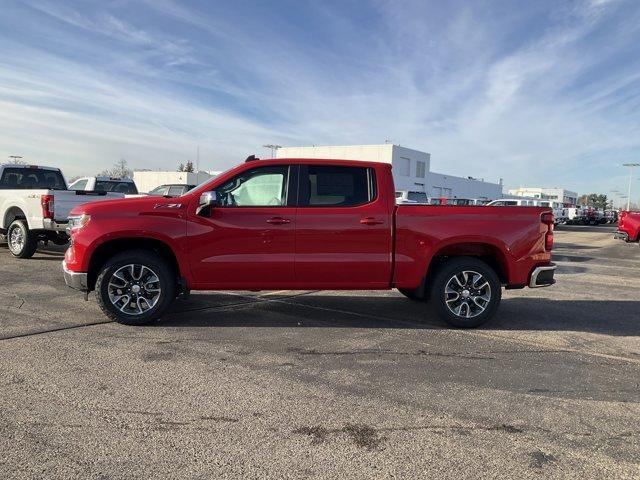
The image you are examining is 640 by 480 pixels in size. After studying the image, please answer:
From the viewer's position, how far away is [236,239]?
5.83m

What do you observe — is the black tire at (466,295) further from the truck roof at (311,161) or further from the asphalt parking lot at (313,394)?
the truck roof at (311,161)

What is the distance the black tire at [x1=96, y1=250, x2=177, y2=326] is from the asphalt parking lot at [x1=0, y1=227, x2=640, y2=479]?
165mm

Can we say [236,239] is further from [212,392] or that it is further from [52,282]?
[52,282]

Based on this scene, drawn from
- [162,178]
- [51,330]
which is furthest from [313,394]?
[162,178]

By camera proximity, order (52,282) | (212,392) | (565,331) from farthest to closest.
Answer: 1. (52,282)
2. (565,331)
3. (212,392)

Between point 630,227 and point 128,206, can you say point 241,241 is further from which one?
point 630,227

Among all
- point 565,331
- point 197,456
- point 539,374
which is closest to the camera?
point 197,456

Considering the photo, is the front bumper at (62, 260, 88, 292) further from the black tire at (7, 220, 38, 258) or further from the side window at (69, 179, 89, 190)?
the side window at (69, 179, 89, 190)

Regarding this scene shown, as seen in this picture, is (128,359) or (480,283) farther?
(480,283)

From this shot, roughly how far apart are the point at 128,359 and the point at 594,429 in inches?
153

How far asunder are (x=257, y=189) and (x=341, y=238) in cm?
114

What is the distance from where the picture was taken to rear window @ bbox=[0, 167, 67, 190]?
478 inches

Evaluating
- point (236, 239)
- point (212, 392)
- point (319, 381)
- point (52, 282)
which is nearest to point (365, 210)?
point (236, 239)

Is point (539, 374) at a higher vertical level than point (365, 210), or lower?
lower
